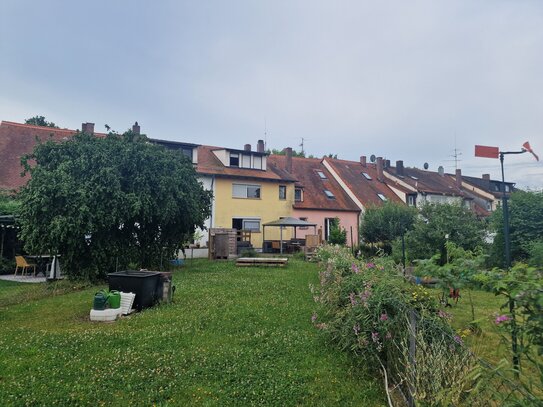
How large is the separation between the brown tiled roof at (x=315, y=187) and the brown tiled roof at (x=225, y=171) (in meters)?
1.82

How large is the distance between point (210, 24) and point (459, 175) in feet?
138

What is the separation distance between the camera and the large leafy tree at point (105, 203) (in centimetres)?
1097

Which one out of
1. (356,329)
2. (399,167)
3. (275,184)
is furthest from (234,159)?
(356,329)

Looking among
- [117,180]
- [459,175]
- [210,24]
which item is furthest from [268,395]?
[459,175]

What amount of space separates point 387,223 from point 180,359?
23272 millimetres

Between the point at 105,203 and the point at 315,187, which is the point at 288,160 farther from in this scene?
the point at 105,203

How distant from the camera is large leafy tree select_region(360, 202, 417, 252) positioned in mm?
25344

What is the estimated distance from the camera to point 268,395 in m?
3.92

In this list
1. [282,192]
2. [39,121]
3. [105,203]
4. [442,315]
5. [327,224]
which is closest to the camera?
[442,315]

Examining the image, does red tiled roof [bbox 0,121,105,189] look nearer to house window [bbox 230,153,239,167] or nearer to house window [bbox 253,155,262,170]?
house window [bbox 230,153,239,167]

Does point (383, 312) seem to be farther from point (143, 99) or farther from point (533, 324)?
point (143, 99)

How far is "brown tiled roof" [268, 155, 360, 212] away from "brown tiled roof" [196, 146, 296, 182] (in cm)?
182

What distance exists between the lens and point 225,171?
26766 mm

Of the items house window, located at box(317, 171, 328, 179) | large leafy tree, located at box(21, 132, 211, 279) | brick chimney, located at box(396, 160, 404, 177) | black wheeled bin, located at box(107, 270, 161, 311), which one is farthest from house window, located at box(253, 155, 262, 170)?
black wheeled bin, located at box(107, 270, 161, 311)
